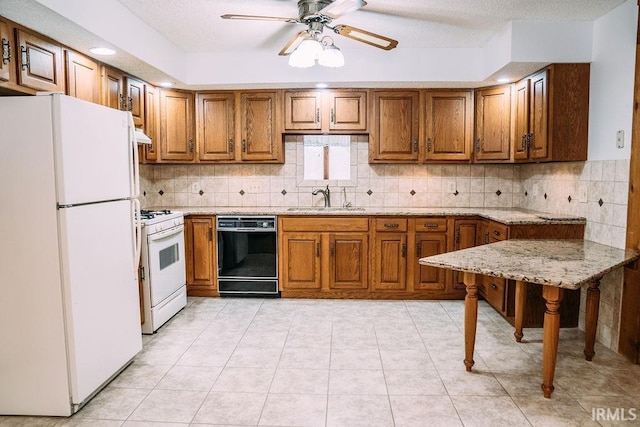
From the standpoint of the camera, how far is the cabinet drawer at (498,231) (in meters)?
3.71

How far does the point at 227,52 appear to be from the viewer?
445 centimetres

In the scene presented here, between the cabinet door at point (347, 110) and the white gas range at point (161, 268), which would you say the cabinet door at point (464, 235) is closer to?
the cabinet door at point (347, 110)

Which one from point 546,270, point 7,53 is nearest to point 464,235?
point 546,270

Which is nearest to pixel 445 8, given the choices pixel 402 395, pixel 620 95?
pixel 620 95

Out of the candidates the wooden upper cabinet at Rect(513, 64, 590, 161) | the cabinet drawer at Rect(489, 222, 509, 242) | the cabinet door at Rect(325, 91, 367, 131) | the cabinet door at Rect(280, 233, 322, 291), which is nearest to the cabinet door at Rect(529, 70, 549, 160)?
the wooden upper cabinet at Rect(513, 64, 590, 161)

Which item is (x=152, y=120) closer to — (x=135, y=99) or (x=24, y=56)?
(x=135, y=99)

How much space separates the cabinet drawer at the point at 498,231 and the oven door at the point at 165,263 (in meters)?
2.86

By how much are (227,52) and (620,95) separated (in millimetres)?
3384

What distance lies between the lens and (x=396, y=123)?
15.3 ft

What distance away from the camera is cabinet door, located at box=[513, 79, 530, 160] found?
4000 millimetres

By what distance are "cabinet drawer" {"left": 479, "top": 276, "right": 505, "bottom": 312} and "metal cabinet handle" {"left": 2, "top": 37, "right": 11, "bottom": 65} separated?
151 inches

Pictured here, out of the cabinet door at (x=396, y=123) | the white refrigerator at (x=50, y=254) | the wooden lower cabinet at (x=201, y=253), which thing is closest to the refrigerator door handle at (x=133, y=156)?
the white refrigerator at (x=50, y=254)

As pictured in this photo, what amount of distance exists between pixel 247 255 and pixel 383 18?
8.28 ft

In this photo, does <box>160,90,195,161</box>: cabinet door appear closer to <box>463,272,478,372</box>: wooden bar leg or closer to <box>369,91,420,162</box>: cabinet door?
<box>369,91,420,162</box>: cabinet door
